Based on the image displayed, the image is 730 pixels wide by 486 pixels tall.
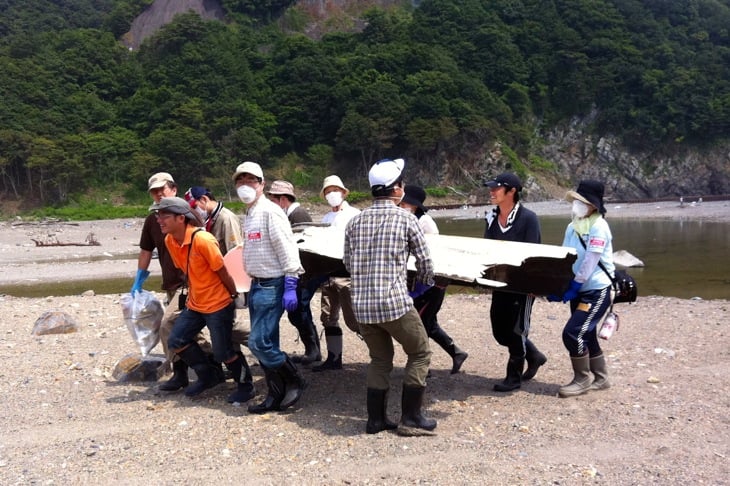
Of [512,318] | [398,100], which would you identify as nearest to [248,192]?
[512,318]

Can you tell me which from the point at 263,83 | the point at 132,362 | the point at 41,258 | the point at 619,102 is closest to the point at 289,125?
the point at 263,83

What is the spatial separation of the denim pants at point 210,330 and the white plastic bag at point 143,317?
59 centimetres

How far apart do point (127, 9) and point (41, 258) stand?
93.4 metres

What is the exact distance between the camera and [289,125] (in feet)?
242

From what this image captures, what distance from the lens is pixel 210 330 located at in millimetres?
6164

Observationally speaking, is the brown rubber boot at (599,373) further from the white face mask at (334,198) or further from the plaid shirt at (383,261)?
the white face mask at (334,198)

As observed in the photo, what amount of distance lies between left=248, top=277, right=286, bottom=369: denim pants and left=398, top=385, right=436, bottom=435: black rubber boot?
1.35 metres

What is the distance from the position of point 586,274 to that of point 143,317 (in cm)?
459

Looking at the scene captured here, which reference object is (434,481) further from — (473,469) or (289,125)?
(289,125)

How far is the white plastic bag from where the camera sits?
6.62 meters

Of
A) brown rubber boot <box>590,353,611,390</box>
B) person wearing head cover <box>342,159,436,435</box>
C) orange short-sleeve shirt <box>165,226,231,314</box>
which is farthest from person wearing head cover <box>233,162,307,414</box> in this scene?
brown rubber boot <box>590,353,611,390</box>

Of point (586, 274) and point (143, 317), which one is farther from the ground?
point (586, 274)

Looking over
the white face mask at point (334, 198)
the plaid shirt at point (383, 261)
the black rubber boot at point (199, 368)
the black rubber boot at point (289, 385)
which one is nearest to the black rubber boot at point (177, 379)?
the black rubber boot at point (199, 368)

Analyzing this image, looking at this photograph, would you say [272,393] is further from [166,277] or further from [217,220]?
[217,220]
